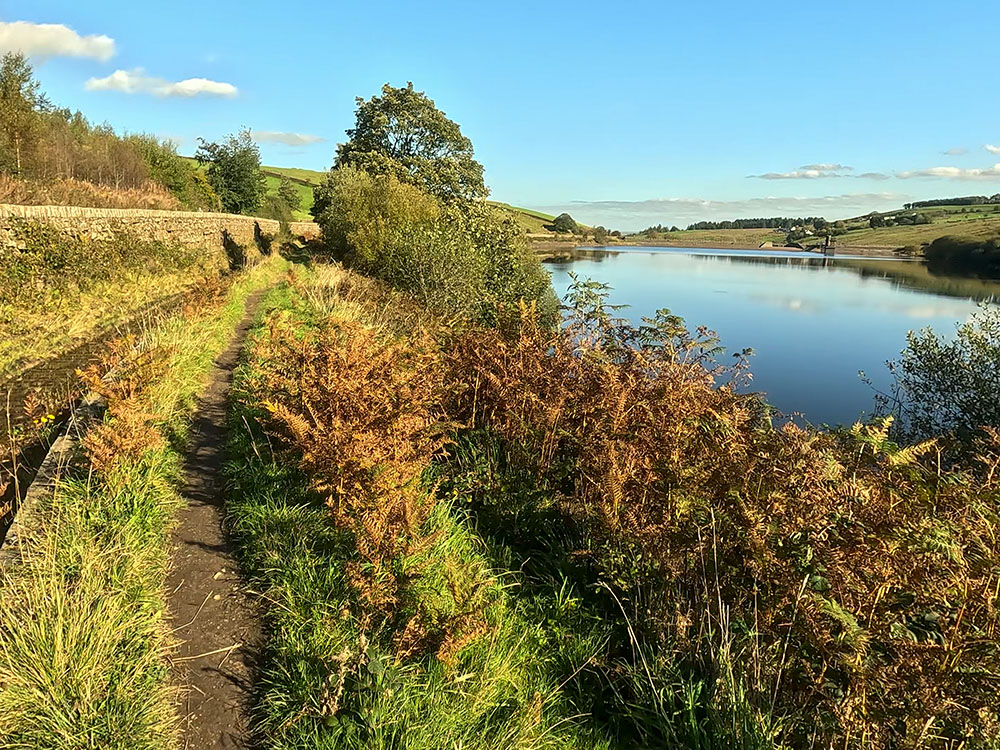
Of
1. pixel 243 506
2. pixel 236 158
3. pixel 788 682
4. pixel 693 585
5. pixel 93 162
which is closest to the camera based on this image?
pixel 788 682

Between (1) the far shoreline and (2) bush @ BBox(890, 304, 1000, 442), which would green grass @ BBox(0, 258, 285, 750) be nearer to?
(2) bush @ BBox(890, 304, 1000, 442)

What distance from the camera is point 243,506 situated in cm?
480

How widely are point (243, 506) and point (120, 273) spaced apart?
41.5 ft

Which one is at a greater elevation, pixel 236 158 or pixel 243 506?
pixel 236 158

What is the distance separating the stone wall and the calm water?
50.9 ft

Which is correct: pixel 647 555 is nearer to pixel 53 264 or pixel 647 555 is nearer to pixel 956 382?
pixel 956 382

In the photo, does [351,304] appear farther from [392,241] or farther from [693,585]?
[693,585]

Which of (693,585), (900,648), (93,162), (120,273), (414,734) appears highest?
(93,162)

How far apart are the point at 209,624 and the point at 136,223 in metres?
17.0

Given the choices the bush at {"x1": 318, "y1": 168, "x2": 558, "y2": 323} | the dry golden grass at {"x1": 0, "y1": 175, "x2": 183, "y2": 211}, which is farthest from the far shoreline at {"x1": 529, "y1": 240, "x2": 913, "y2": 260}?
the dry golden grass at {"x1": 0, "y1": 175, "x2": 183, "y2": 211}

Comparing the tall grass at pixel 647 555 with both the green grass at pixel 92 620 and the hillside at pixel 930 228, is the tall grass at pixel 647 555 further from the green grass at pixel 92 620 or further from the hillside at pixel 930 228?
the hillside at pixel 930 228

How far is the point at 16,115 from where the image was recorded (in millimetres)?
18281

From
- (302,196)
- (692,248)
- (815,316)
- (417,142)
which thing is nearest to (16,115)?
(417,142)

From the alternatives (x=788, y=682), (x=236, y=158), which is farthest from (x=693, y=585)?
(x=236, y=158)
